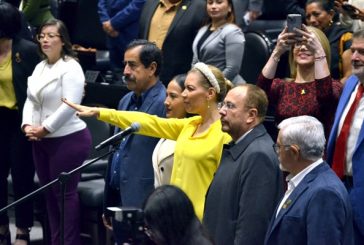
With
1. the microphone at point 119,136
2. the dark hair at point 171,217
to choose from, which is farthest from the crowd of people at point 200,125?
the microphone at point 119,136

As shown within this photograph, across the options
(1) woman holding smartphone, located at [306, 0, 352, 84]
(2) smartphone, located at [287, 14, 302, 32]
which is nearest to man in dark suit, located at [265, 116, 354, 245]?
(2) smartphone, located at [287, 14, 302, 32]

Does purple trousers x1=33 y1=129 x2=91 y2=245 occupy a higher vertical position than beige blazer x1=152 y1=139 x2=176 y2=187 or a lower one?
lower

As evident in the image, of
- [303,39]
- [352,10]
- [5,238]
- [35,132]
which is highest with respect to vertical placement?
[352,10]

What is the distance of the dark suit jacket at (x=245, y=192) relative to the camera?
18.2 ft

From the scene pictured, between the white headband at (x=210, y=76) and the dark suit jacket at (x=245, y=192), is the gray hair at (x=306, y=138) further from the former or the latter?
the white headband at (x=210, y=76)

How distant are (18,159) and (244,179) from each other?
118 inches

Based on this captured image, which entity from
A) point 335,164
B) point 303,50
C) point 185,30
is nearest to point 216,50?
point 185,30

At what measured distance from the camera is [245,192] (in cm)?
557

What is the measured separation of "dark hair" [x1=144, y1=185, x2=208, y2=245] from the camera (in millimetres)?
4387

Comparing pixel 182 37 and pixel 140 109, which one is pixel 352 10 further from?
pixel 182 37

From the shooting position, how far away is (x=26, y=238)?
8.25m

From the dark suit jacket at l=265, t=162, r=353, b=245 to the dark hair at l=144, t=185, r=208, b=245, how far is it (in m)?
0.85

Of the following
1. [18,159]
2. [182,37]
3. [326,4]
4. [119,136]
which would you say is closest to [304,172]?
[119,136]

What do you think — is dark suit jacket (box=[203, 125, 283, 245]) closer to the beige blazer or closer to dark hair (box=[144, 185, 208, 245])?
the beige blazer
